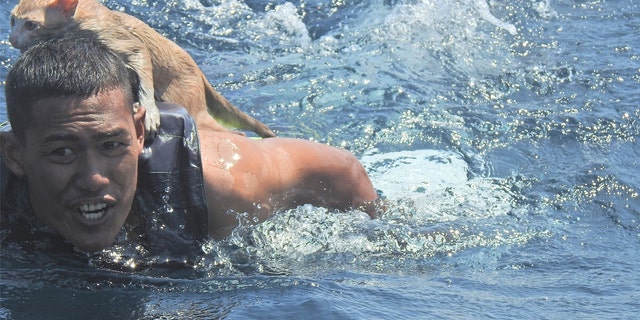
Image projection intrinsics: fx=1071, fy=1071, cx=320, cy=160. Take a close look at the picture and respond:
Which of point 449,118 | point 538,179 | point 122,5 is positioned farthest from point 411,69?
point 122,5

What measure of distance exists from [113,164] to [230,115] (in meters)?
2.19

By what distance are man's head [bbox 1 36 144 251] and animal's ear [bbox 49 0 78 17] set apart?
170 centimetres

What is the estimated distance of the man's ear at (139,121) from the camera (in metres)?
3.76

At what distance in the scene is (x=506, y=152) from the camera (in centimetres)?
616

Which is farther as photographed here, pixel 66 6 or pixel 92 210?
pixel 66 6

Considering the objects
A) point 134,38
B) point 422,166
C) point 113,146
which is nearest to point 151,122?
point 113,146

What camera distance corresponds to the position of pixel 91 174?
11.5 ft

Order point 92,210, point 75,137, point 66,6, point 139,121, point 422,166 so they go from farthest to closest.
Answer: point 422,166, point 66,6, point 139,121, point 92,210, point 75,137

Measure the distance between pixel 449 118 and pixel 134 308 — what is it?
11.1 feet

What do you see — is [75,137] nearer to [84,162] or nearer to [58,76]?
[84,162]

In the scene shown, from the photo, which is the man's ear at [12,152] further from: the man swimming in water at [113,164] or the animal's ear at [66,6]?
the animal's ear at [66,6]

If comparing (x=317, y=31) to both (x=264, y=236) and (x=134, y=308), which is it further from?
(x=134, y=308)

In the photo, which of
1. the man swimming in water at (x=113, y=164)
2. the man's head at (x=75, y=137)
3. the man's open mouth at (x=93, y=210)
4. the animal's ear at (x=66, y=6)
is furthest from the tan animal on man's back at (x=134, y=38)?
the man's open mouth at (x=93, y=210)

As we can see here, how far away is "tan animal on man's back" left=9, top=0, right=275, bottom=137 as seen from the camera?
5137mm
